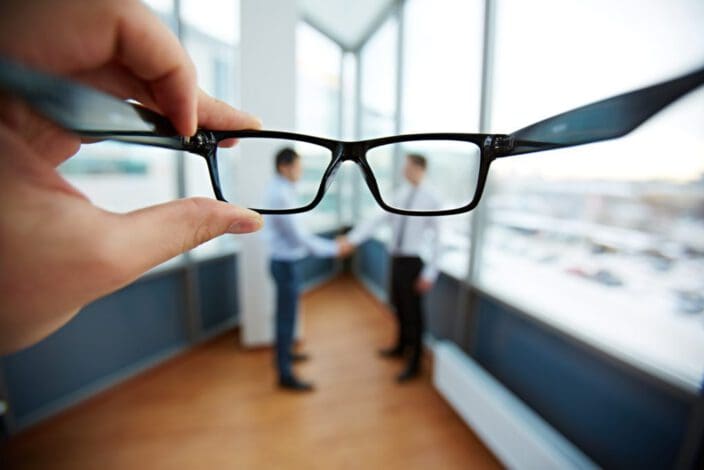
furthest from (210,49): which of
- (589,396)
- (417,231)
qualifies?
(589,396)

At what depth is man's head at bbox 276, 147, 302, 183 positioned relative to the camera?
5.22 ft

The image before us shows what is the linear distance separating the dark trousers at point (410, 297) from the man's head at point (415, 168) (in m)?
0.54

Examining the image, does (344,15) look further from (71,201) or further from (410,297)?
(71,201)

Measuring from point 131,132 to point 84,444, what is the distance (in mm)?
1901

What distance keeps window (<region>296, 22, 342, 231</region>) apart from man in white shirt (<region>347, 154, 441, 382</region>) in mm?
1023

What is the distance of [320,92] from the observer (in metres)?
3.31

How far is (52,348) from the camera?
1.51 m

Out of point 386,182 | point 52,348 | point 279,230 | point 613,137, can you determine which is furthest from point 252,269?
point 613,137

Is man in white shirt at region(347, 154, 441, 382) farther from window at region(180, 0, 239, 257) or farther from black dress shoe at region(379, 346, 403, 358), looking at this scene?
window at region(180, 0, 239, 257)

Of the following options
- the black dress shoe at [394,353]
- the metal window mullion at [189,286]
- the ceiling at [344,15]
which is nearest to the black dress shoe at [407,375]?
the black dress shoe at [394,353]

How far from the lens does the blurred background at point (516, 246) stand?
91 cm

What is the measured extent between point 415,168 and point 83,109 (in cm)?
164

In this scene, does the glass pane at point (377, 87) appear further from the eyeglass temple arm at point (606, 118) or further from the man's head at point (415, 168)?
the eyeglass temple arm at point (606, 118)

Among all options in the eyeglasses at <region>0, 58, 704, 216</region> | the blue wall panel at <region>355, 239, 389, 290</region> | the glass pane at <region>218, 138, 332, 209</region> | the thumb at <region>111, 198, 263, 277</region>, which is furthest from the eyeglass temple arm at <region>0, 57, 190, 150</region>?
the blue wall panel at <region>355, 239, 389, 290</region>
